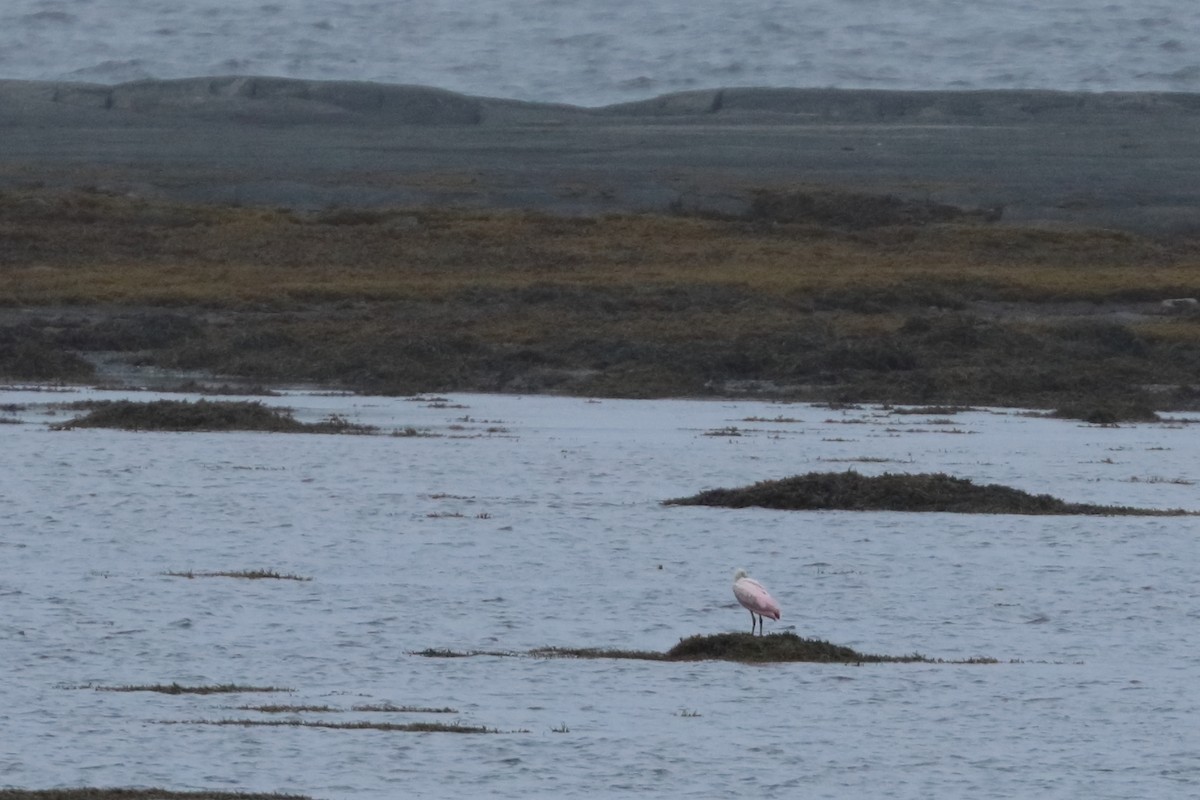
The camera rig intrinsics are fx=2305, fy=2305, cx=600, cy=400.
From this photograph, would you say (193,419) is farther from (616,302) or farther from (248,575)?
(616,302)

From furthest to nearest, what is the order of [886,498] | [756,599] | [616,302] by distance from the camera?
[616,302] → [886,498] → [756,599]

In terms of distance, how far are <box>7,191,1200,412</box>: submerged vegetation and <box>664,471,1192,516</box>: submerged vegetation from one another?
400 inches

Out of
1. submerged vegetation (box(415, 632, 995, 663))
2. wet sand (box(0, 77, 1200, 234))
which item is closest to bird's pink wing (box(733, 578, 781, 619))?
submerged vegetation (box(415, 632, 995, 663))

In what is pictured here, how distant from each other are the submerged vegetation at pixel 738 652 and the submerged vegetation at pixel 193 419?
1267 cm

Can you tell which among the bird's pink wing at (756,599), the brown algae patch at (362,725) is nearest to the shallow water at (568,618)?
the brown algae patch at (362,725)

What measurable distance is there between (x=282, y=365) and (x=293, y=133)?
1420 inches

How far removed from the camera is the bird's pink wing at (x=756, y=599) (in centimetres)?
1231

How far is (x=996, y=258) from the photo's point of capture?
46000mm

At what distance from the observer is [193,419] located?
80.5 ft

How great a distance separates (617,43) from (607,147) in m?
14.6

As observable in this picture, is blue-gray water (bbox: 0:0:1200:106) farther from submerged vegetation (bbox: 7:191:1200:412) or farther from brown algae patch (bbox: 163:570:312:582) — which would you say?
brown algae patch (bbox: 163:570:312:582)

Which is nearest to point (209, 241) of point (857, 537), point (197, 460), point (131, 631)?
point (197, 460)

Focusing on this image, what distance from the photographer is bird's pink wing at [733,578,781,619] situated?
12.3 m

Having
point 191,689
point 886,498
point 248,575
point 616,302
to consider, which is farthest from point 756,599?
point 616,302
